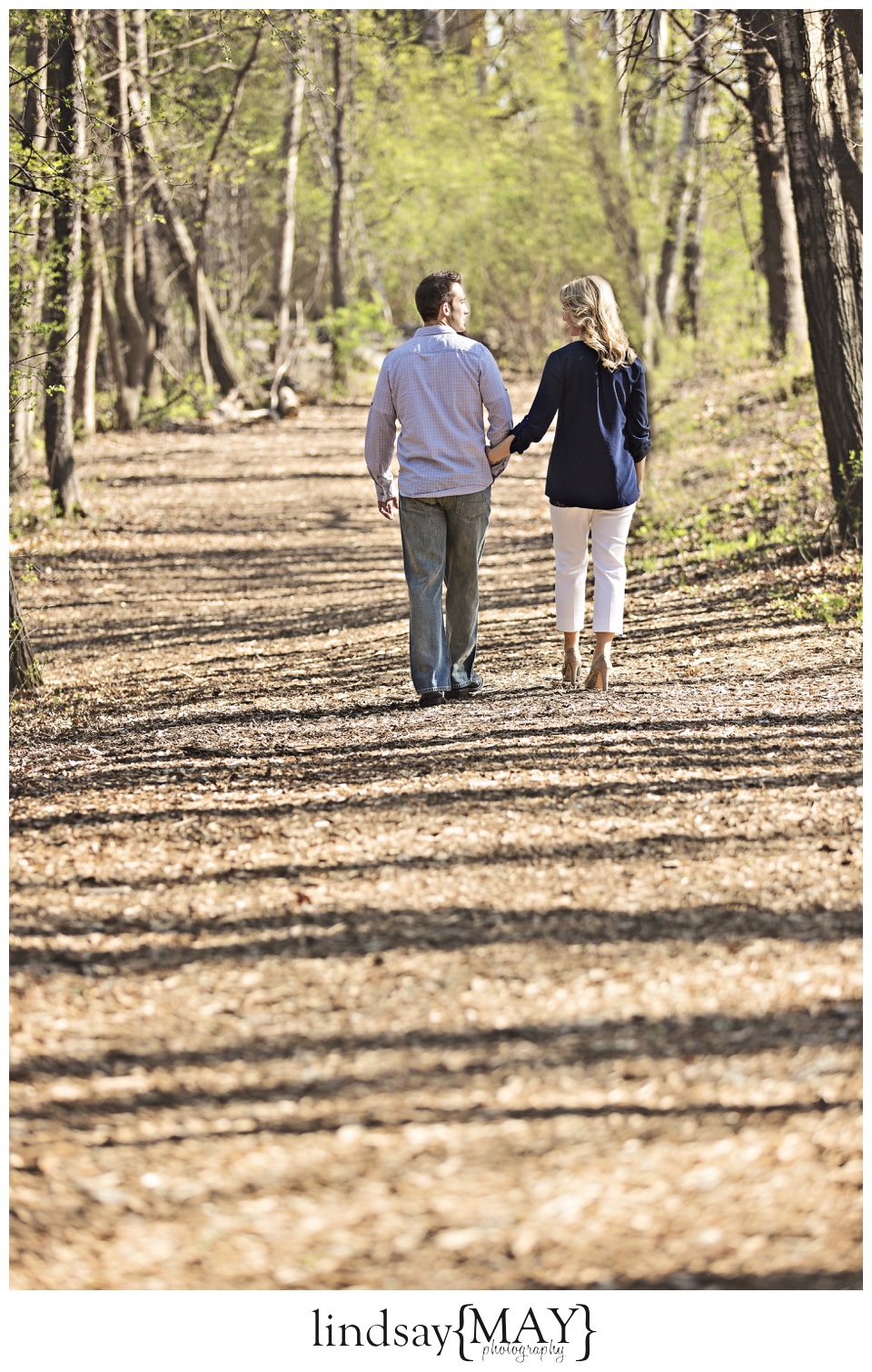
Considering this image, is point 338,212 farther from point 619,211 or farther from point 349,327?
point 619,211

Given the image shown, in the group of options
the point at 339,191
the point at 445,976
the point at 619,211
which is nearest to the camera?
the point at 445,976

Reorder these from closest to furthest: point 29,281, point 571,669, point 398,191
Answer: point 571,669 → point 29,281 → point 398,191

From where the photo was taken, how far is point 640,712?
243 inches

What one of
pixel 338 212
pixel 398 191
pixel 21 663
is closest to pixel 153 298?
pixel 338 212

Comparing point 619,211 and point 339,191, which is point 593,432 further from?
point 339,191

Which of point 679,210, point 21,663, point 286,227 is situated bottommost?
point 21,663

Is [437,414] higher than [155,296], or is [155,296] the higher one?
[155,296]

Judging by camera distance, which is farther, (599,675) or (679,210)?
(679,210)

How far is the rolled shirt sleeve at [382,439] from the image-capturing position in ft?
20.1

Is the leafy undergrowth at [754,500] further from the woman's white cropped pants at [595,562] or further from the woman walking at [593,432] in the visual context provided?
the woman walking at [593,432]

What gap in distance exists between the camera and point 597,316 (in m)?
5.89

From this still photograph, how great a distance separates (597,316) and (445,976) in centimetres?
339

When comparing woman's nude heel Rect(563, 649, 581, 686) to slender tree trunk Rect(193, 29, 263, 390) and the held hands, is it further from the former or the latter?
slender tree trunk Rect(193, 29, 263, 390)

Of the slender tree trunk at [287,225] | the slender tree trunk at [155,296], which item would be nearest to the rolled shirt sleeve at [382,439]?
the slender tree trunk at [155,296]
